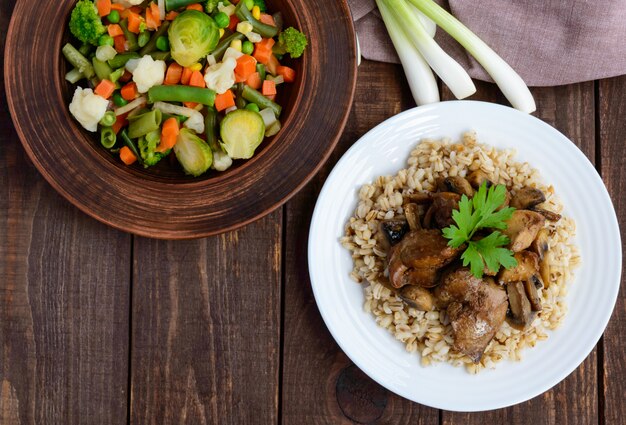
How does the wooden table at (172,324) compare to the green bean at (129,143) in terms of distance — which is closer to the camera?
the green bean at (129,143)

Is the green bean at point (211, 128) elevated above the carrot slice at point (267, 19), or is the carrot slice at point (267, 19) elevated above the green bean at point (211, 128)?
the carrot slice at point (267, 19)

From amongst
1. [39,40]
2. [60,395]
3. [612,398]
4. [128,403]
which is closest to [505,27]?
[612,398]

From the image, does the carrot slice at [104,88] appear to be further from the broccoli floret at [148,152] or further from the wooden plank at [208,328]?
the wooden plank at [208,328]

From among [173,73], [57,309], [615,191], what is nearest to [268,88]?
[173,73]

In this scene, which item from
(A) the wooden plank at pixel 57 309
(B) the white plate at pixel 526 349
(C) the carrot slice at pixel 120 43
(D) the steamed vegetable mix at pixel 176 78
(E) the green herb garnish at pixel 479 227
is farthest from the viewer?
(A) the wooden plank at pixel 57 309

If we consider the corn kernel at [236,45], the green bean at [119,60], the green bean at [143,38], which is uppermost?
the green bean at [143,38]

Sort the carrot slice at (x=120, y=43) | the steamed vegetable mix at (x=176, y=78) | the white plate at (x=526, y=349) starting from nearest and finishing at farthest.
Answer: the steamed vegetable mix at (x=176, y=78) → the carrot slice at (x=120, y=43) → the white plate at (x=526, y=349)

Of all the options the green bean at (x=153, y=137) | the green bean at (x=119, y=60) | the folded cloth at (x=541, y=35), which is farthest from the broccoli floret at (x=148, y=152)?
the folded cloth at (x=541, y=35)
